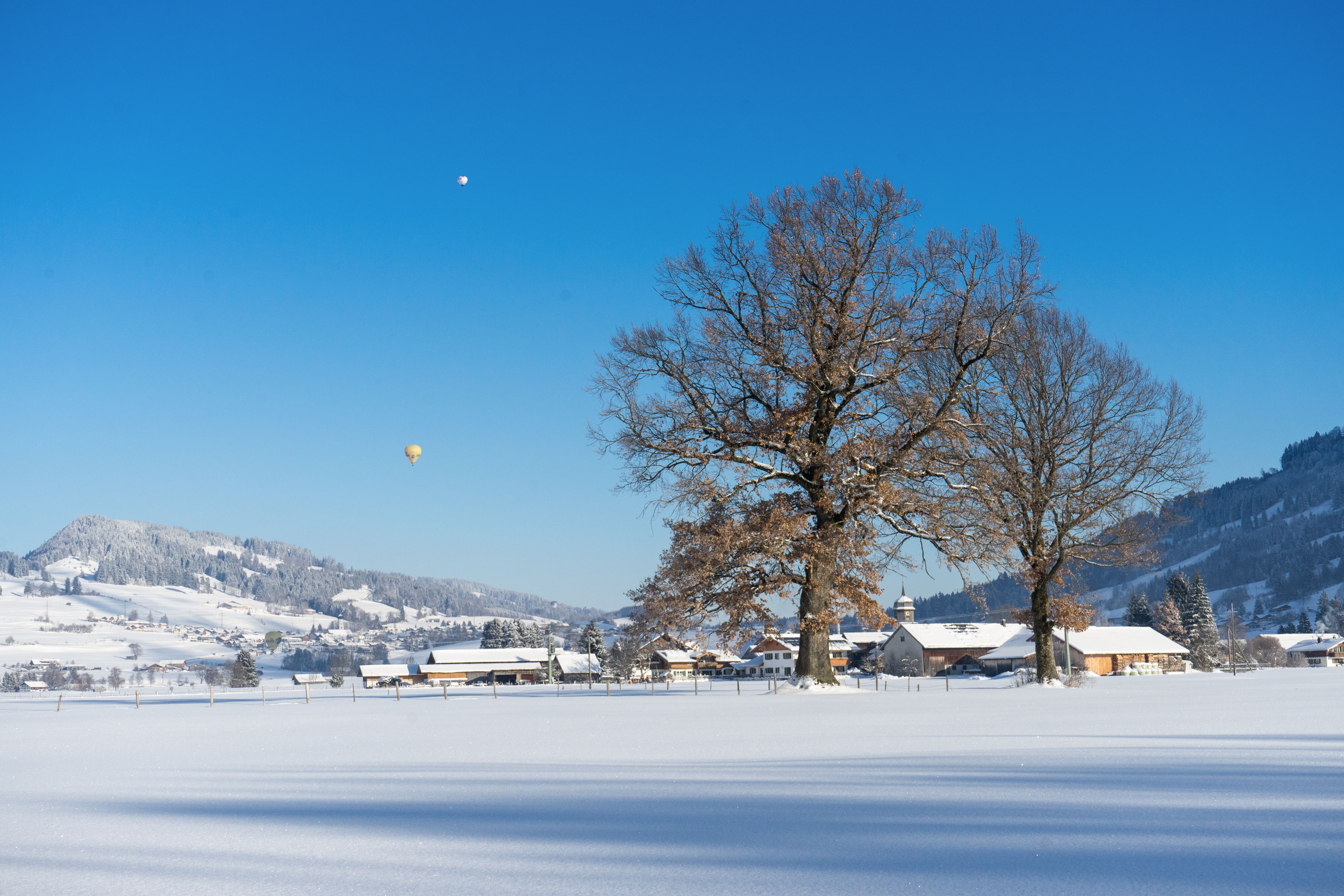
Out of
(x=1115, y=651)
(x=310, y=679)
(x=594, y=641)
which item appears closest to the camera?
(x=1115, y=651)

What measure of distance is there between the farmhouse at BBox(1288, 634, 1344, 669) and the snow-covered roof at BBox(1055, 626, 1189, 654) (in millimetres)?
38898

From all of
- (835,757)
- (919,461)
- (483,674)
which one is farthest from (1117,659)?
(835,757)

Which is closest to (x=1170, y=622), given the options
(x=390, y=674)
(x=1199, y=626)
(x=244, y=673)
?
(x=1199, y=626)

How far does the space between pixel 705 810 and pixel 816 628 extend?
20.5m

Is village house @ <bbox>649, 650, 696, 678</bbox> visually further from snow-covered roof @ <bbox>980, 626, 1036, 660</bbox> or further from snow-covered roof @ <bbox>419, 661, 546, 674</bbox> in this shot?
snow-covered roof @ <bbox>980, 626, 1036, 660</bbox>

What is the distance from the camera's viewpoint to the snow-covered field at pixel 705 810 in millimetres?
5395

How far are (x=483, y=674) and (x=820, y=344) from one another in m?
98.2

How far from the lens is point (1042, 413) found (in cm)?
3353

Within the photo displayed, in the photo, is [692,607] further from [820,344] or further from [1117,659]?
[1117,659]

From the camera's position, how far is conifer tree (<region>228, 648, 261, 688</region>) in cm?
10731

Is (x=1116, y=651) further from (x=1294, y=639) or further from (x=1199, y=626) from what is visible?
(x=1294, y=639)

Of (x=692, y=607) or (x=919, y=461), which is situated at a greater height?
(x=919, y=461)

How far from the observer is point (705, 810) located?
293 inches

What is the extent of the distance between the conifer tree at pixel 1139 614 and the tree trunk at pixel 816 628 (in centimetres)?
8625
